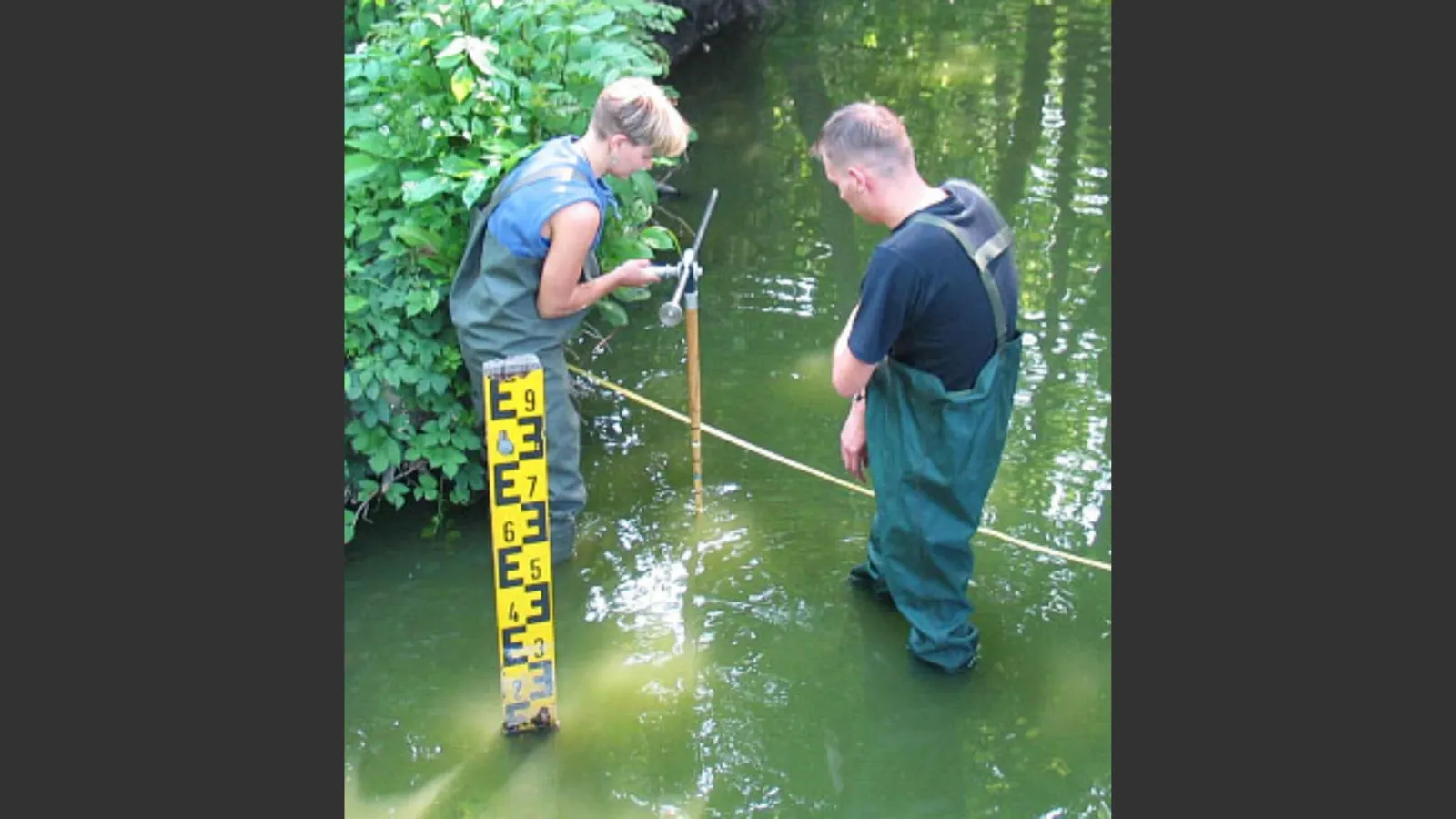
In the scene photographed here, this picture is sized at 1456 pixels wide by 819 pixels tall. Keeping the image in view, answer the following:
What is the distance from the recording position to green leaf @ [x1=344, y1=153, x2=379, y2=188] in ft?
15.6

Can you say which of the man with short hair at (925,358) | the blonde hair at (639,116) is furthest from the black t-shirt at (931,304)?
the blonde hair at (639,116)

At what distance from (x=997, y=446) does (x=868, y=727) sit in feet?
3.28

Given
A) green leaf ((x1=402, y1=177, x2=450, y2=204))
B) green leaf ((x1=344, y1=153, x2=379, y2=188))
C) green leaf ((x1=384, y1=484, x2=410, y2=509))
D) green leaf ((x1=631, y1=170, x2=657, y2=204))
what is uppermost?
green leaf ((x1=344, y1=153, x2=379, y2=188))

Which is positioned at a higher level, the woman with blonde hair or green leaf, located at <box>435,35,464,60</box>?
green leaf, located at <box>435,35,464,60</box>

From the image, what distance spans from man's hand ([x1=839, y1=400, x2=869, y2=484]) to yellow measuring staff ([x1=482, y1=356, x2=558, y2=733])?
3.61ft

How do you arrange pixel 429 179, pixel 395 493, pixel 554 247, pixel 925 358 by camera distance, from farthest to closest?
pixel 395 493 → pixel 429 179 → pixel 554 247 → pixel 925 358

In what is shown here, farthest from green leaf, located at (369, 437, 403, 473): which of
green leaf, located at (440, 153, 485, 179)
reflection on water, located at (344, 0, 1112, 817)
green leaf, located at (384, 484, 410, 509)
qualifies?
green leaf, located at (440, 153, 485, 179)

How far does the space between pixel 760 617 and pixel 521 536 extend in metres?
1.29

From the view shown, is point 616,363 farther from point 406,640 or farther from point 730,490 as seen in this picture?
point 406,640

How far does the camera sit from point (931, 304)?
3.85m

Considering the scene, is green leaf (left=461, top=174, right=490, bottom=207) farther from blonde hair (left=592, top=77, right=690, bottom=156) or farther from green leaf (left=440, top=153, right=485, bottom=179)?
blonde hair (left=592, top=77, right=690, bottom=156)

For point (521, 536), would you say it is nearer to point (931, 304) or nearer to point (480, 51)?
point (931, 304)

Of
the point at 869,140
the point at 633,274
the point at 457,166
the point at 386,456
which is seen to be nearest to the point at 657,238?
the point at 633,274

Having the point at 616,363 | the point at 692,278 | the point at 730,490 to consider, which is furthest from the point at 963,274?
the point at 616,363
